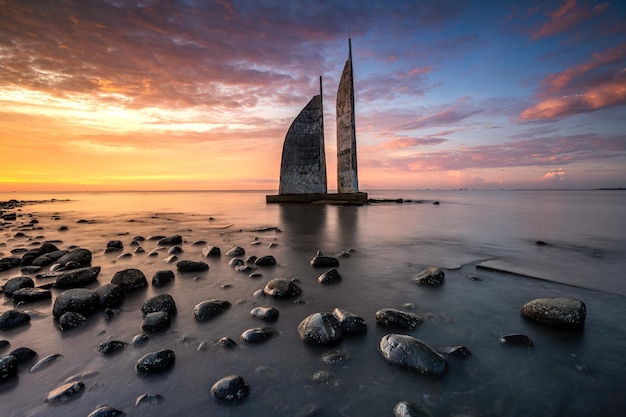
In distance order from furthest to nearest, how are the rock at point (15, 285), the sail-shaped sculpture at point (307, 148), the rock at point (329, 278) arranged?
the sail-shaped sculpture at point (307, 148) → the rock at point (329, 278) → the rock at point (15, 285)

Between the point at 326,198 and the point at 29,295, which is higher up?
the point at 326,198

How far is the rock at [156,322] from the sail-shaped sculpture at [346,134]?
18082 mm

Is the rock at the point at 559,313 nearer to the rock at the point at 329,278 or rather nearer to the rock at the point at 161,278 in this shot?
the rock at the point at 329,278

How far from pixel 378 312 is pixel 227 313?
159 centimetres

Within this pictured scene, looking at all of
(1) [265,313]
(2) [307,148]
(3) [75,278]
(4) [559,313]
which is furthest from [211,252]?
(2) [307,148]

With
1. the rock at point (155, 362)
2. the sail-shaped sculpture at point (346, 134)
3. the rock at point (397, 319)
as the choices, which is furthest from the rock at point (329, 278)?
the sail-shaped sculpture at point (346, 134)

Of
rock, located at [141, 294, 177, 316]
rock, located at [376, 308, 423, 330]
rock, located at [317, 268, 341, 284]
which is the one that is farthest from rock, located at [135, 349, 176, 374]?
rock, located at [317, 268, 341, 284]

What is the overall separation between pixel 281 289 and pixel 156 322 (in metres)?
1.37

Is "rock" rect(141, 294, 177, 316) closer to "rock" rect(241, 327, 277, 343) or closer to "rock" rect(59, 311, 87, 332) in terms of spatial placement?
"rock" rect(59, 311, 87, 332)

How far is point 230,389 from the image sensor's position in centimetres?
182

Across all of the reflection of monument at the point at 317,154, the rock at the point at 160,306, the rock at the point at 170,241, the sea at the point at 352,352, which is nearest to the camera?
the sea at the point at 352,352

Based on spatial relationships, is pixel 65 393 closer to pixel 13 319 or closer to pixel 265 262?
pixel 13 319

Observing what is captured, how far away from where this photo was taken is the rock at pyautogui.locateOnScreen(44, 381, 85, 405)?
178 cm

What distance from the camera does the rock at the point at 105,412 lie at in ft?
5.34
